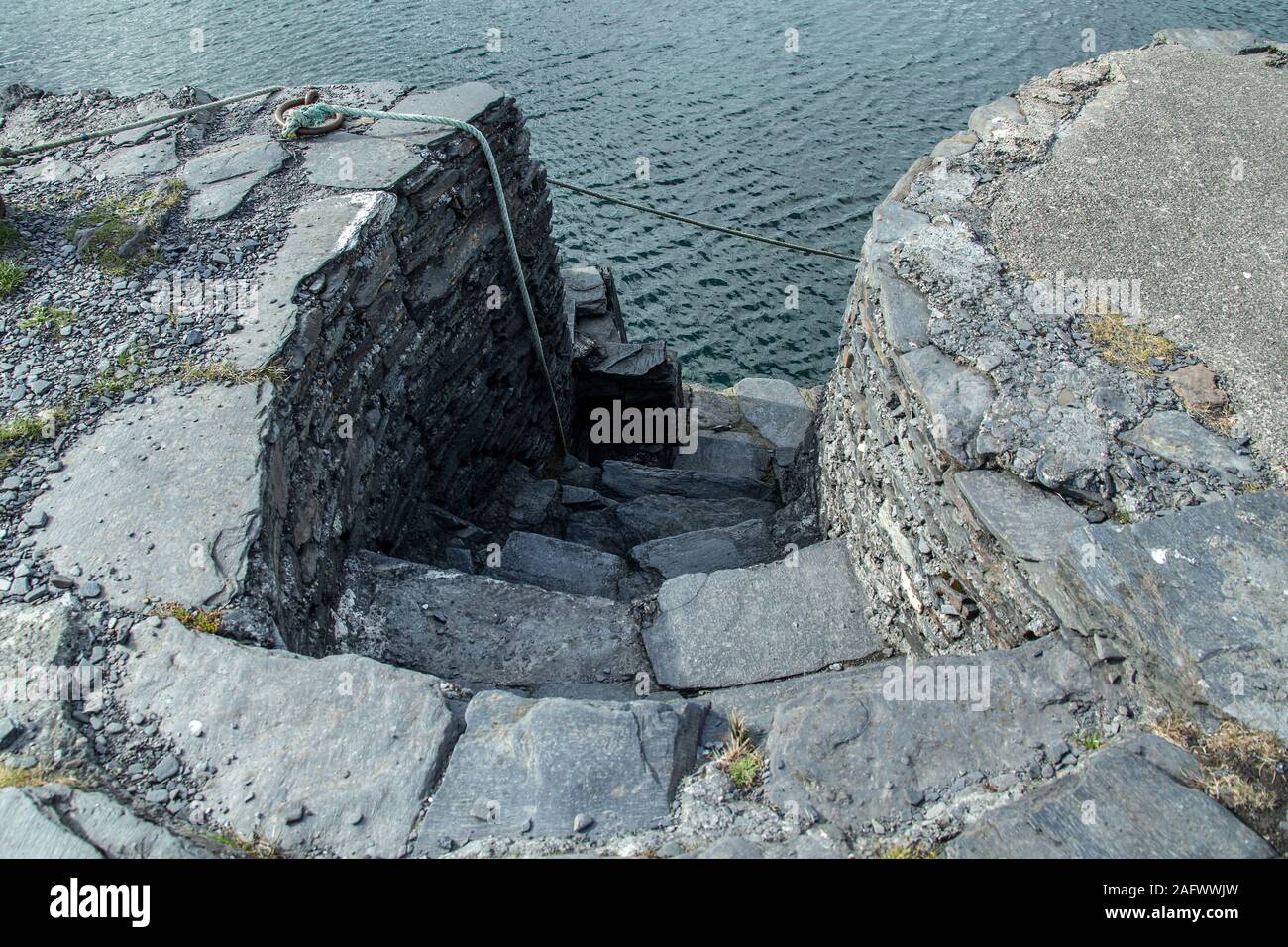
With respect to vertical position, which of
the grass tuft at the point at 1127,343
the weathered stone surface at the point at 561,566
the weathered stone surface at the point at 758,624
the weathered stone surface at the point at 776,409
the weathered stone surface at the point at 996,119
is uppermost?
the weathered stone surface at the point at 996,119

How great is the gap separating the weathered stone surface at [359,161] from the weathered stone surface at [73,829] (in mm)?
4260

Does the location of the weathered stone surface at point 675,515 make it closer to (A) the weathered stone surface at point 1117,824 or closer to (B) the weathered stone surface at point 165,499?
(B) the weathered stone surface at point 165,499

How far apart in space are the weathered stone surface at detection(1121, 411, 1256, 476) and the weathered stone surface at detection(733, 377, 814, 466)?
19.6 ft

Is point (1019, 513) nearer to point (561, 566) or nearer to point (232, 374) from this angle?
point (561, 566)

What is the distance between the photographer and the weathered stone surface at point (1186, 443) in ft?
13.0

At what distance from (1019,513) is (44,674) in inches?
164

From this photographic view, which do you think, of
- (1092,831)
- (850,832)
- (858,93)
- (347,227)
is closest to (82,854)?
(850,832)

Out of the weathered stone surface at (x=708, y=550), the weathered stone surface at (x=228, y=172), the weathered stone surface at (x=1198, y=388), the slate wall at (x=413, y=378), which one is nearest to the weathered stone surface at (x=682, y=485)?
the slate wall at (x=413, y=378)

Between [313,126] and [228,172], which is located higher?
[313,126]

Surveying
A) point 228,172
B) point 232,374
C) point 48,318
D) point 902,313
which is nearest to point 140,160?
point 228,172

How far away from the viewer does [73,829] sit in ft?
9.56

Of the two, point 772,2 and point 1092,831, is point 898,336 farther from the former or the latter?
point 772,2

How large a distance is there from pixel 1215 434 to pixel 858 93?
38.6 feet
